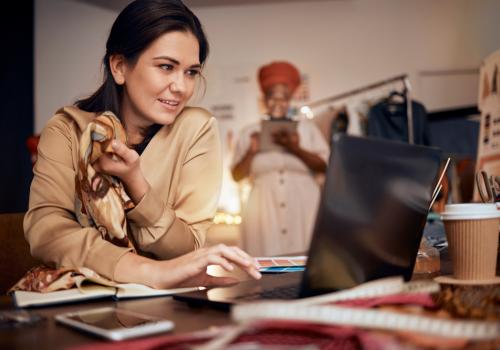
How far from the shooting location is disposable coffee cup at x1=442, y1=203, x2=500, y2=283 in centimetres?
82

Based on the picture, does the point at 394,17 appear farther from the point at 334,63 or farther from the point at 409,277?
the point at 409,277

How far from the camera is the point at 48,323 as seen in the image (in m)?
0.64

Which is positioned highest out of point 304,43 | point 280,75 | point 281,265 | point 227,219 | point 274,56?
point 304,43

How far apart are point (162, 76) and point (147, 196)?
1.07ft

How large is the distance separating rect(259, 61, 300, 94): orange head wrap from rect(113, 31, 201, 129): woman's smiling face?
118 inches

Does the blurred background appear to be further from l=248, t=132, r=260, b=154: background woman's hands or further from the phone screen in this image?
the phone screen

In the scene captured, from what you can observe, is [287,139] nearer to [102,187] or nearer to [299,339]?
[102,187]

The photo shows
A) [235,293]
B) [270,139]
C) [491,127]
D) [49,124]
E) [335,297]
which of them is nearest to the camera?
[335,297]

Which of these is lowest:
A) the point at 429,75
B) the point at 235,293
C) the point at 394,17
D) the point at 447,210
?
the point at 235,293

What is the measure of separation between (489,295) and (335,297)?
196 millimetres

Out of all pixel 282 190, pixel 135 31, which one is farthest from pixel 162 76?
pixel 282 190

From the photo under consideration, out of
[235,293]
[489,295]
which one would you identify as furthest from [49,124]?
[489,295]

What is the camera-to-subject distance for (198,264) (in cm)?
89

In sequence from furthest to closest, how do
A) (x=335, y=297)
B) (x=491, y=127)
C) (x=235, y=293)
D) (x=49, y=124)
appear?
(x=491, y=127) < (x=49, y=124) < (x=235, y=293) < (x=335, y=297)
